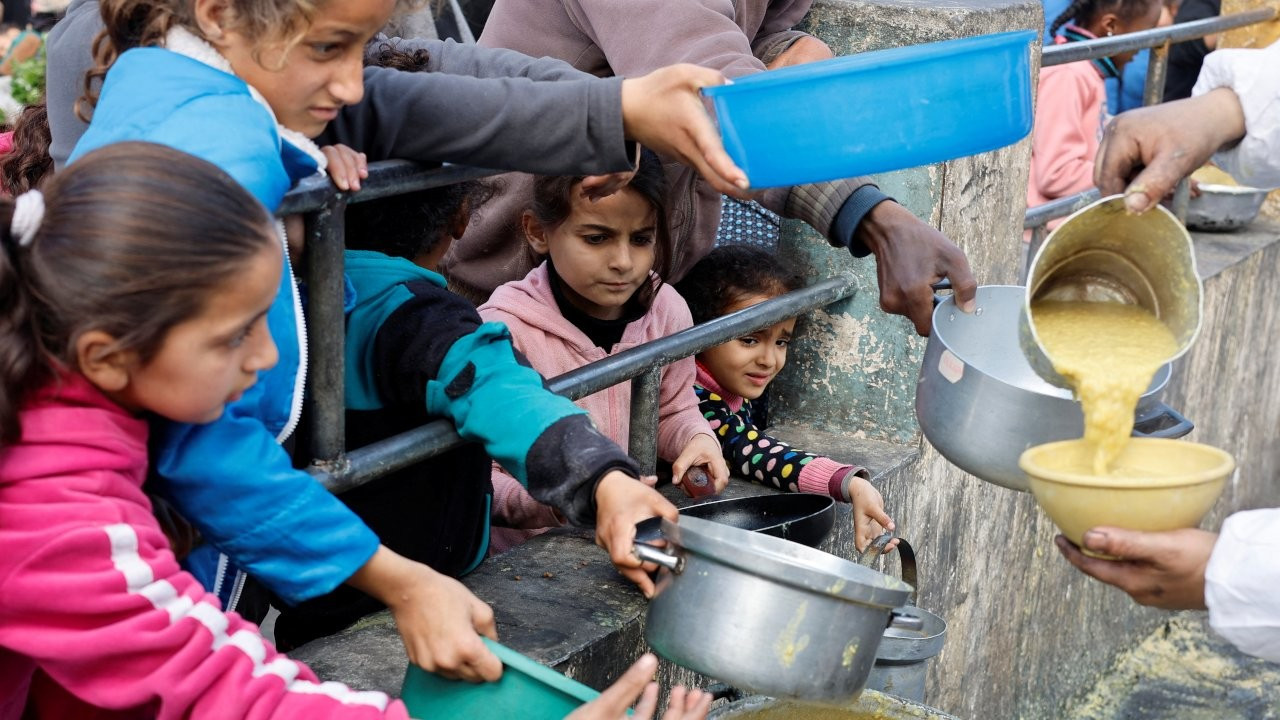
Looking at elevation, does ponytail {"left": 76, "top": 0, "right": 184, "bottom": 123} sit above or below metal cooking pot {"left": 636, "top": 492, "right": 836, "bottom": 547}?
above

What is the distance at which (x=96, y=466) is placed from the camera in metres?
1.43

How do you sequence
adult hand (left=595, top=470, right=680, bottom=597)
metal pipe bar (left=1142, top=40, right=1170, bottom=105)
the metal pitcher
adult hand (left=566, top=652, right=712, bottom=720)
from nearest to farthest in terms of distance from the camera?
1. adult hand (left=566, top=652, right=712, bottom=720)
2. adult hand (left=595, top=470, right=680, bottom=597)
3. the metal pitcher
4. metal pipe bar (left=1142, top=40, right=1170, bottom=105)

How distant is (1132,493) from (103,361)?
1303 mm

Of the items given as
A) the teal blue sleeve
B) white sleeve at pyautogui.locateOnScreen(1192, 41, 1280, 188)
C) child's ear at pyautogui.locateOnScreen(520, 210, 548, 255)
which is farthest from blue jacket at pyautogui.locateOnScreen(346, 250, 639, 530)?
white sleeve at pyautogui.locateOnScreen(1192, 41, 1280, 188)

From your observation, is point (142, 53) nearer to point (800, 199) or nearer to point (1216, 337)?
point (800, 199)

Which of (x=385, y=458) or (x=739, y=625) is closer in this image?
(x=739, y=625)

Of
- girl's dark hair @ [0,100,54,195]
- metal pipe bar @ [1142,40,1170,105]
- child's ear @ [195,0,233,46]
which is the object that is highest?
child's ear @ [195,0,233,46]

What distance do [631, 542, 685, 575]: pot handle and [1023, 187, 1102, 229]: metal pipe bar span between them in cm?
205

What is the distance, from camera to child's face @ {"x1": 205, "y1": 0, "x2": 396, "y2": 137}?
1729mm

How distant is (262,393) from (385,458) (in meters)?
0.31

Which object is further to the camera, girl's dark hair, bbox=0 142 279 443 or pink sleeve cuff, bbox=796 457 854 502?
pink sleeve cuff, bbox=796 457 854 502

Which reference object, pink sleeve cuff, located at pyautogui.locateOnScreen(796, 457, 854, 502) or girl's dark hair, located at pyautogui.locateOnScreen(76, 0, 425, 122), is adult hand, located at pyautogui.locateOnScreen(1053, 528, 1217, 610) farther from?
girl's dark hair, located at pyautogui.locateOnScreen(76, 0, 425, 122)

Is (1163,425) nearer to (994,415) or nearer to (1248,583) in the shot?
(994,415)

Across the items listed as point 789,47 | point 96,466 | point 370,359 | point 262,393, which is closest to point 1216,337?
point 789,47
